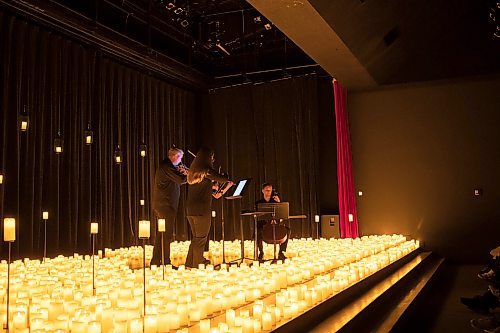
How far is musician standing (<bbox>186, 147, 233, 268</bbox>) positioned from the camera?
514 centimetres

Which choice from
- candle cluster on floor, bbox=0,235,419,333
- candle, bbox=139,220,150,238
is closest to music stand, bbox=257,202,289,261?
candle cluster on floor, bbox=0,235,419,333

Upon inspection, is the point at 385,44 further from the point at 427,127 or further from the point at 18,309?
the point at 18,309

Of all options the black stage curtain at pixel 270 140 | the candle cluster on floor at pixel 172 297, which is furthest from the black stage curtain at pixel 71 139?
the candle cluster on floor at pixel 172 297

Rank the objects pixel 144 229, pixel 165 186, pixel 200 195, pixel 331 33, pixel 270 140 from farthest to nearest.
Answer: pixel 270 140 < pixel 331 33 < pixel 165 186 < pixel 200 195 < pixel 144 229

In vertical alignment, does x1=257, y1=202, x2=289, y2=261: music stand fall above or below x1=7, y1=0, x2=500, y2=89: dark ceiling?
below

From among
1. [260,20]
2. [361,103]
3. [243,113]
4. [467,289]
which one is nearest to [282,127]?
[243,113]

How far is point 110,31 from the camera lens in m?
7.79

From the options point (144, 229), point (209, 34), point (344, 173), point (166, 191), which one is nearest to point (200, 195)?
point (166, 191)

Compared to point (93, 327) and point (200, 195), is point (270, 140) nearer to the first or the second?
point (200, 195)

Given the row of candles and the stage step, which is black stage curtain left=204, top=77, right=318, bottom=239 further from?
the row of candles

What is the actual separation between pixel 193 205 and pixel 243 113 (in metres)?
5.84

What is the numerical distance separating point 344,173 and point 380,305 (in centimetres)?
531

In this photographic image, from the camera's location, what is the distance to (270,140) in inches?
412

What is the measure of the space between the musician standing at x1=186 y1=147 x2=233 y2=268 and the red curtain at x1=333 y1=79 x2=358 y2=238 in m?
4.41
